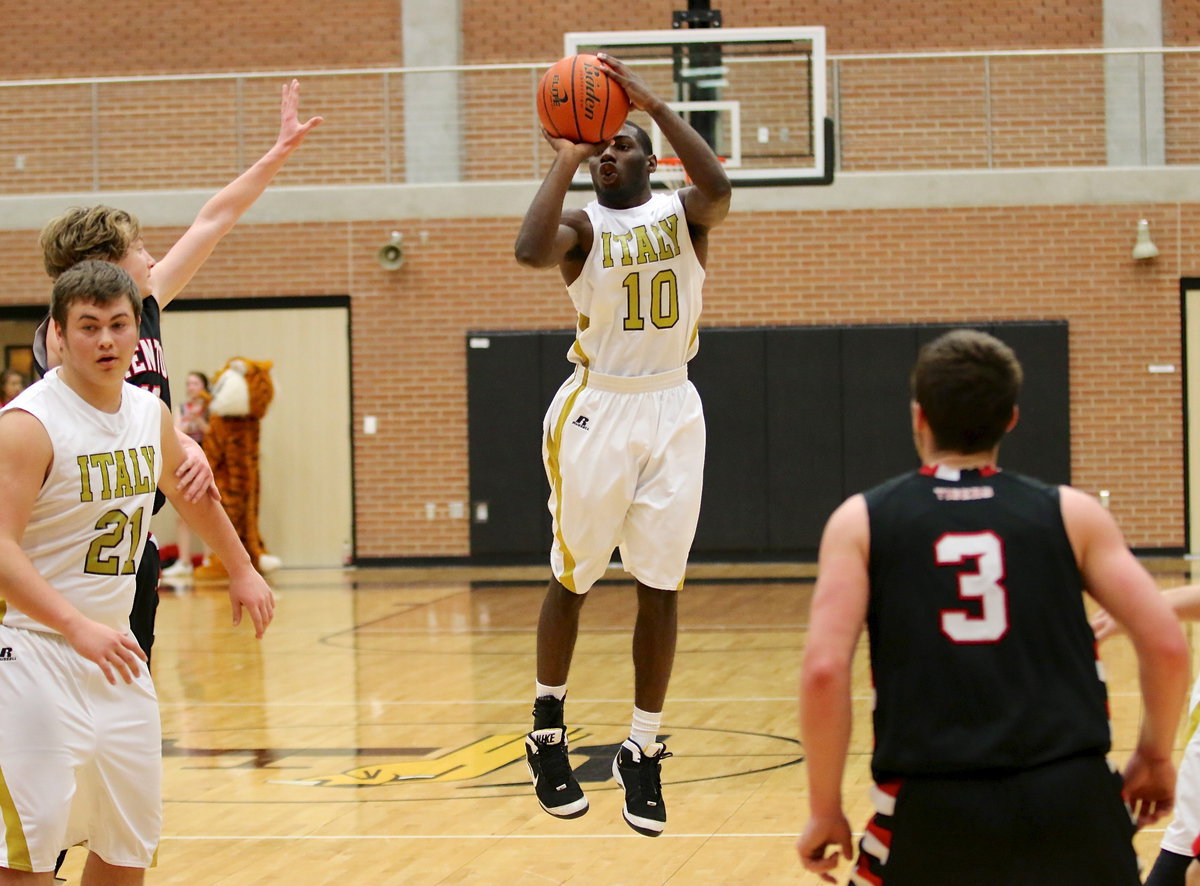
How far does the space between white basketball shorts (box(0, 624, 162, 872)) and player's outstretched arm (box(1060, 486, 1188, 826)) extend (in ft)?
6.89

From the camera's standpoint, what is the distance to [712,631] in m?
10.5

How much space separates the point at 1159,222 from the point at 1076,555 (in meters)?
12.9

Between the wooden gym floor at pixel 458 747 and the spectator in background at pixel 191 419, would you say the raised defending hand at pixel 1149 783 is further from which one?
the spectator in background at pixel 191 419

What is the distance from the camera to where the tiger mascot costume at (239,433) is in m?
14.1

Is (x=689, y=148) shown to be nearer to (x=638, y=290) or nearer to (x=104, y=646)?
(x=638, y=290)

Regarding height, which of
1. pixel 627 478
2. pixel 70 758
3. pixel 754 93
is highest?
pixel 754 93

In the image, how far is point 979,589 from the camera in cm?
245

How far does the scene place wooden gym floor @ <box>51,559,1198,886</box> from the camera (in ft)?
16.5

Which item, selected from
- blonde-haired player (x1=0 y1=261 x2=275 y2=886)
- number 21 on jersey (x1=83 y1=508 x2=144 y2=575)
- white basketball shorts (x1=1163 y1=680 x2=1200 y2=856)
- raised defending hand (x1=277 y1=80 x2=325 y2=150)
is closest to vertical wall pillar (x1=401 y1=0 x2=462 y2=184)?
raised defending hand (x1=277 y1=80 x2=325 y2=150)

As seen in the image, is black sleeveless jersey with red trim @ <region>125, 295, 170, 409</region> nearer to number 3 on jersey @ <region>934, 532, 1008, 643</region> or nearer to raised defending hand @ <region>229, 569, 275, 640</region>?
raised defending hand @ <region>229, 569, 275, 640</region>

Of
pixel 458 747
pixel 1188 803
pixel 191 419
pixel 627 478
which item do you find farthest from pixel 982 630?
pixel 191 419

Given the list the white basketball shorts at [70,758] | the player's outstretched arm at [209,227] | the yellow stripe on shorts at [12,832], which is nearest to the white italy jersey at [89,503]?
the white basketball shorts at [70,758]

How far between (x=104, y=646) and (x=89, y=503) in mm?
361

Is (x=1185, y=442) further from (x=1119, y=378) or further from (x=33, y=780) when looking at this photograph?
(x=33, y=780)
